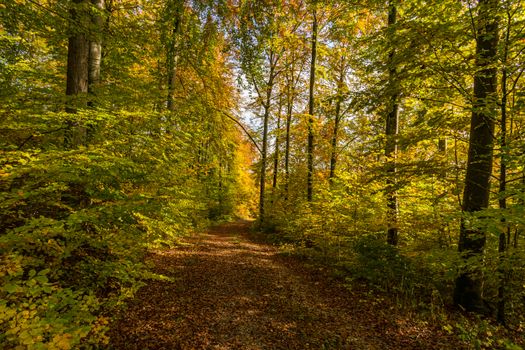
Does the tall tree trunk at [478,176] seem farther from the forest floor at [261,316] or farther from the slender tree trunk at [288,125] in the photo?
the slender tree trunk at [288,125]

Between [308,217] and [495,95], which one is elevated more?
[495,95]

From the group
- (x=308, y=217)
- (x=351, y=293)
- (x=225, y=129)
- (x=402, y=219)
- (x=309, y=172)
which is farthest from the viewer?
(x=225, y=129)

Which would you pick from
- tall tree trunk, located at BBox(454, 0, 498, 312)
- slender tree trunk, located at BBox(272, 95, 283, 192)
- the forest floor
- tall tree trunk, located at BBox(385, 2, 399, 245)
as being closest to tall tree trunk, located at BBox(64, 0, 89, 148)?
the forest floor

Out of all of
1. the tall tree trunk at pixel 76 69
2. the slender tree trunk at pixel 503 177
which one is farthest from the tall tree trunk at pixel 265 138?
the slender tree trunk at pixel 503 177

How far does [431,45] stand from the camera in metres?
5.15

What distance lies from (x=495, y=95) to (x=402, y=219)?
4315 millimetres

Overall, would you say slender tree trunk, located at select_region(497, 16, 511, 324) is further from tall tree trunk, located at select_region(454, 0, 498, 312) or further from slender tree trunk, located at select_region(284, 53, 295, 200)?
slender tree trunk, located at select_region(284, 53, 295, 200)

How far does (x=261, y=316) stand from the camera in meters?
5.26

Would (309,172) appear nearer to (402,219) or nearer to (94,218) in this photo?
(402,219)

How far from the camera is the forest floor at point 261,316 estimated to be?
438 cm

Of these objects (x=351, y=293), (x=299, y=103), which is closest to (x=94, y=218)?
(x=351, y=293)

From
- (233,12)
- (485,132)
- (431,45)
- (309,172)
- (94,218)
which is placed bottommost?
(94,218)

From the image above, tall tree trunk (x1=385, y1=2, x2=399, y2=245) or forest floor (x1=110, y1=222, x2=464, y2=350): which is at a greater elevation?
tall tree trunk (x1=385, y1=2, x2=399, y2=245)

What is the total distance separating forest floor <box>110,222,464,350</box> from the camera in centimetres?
438
